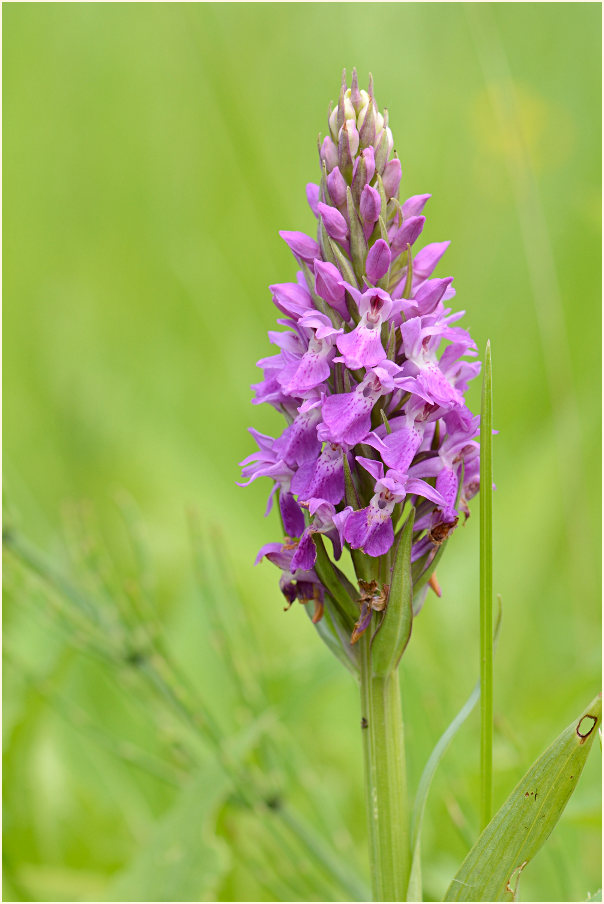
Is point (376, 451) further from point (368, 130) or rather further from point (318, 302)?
point (368, 130)

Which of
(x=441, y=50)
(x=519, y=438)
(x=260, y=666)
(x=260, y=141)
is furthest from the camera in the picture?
(x=441, y=50)

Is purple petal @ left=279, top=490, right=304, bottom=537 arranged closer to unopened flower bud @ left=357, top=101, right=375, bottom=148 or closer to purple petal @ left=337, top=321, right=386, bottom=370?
purple petal @ left=337, top=321, right=386, bottom=370

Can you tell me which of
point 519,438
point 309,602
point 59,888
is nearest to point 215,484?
point 519,438

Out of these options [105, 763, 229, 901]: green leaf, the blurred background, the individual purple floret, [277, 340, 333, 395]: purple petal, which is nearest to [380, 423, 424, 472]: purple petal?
the individual purple floret

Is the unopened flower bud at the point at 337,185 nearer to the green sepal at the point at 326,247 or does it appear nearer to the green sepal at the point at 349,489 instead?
the green sepal at the point at 326,247

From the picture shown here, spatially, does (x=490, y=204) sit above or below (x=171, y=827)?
above

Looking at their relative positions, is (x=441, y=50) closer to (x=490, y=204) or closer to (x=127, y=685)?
(x=490, y=204)
